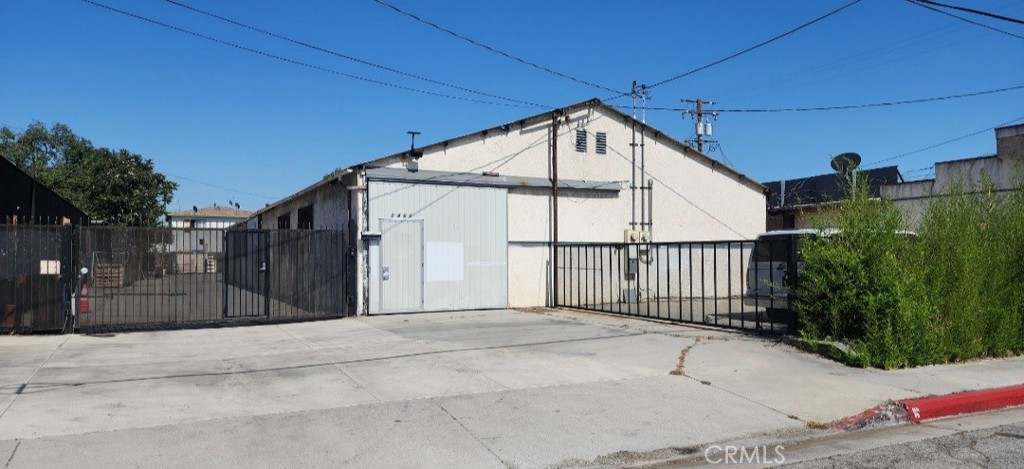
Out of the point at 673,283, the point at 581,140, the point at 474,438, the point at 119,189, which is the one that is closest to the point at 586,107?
the point at 581,140

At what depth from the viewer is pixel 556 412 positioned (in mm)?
7523

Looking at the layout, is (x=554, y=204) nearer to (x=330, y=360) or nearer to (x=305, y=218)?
(x=305, y=218)

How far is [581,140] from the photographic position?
2081 centimetres

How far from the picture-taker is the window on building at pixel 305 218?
71.5 feet

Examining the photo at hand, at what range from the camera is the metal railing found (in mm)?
13398

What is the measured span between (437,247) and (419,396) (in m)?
9.83

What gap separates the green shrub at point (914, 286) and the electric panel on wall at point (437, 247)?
8842mm

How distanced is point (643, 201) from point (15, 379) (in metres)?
16.7

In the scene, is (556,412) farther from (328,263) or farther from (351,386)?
(328,263)

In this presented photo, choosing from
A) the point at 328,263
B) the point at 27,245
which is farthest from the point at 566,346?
the point at 27,245

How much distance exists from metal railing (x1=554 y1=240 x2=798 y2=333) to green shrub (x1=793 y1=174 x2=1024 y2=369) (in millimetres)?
1099

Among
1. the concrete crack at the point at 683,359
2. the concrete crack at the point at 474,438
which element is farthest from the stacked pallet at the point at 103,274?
the concrete crack at the point at 683,359

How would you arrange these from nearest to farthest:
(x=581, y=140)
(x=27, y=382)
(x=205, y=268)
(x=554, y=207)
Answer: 1. (x=27, y=382)
2. (x=205, y=268)
3. (x=554, y=207)
4. (x=581, y=140)

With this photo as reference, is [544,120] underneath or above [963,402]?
above
